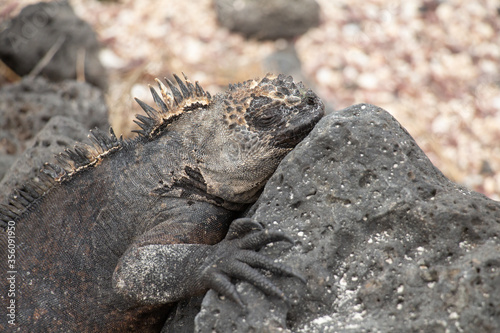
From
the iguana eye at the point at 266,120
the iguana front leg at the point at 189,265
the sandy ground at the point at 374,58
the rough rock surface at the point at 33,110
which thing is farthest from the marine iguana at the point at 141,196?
the sandy ground at the point at 374,58

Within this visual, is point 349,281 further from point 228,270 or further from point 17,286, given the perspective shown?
point 17,286

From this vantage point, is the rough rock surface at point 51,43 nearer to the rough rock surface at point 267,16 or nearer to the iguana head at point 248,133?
the rough rock surface at point 267,16

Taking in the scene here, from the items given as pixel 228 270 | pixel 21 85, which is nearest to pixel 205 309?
pixel 228 270

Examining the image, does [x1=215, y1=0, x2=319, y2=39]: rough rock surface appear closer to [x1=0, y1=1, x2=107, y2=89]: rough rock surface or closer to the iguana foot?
[x1=0, y1=1, x2=107, y2=89]: rough rock surface

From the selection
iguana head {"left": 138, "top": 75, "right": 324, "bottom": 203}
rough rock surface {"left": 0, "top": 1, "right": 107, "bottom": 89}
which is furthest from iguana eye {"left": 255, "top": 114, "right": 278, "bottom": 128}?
rough rock surface {"left": 0, "top": 1, "right": 107, "bottom": 89}

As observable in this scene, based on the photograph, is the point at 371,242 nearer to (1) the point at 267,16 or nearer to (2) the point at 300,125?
(2) the point at 300,125

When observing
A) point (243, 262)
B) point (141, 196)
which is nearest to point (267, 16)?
point (141, 196)
